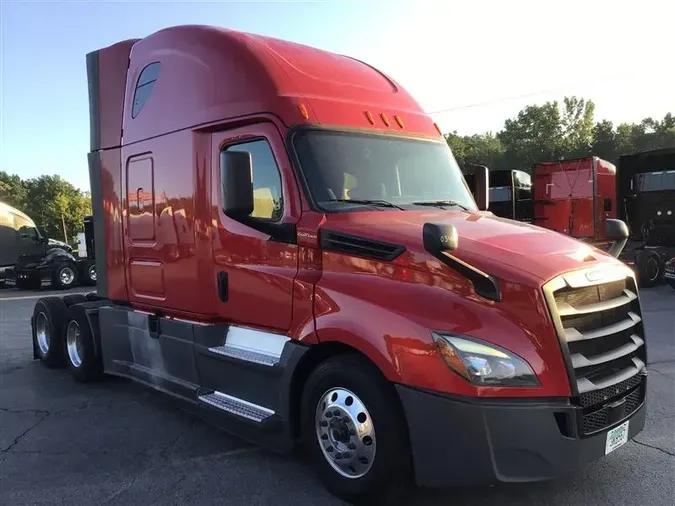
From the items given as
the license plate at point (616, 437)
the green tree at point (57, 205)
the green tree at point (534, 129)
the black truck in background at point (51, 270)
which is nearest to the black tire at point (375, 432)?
the license plate at point (616, 437)

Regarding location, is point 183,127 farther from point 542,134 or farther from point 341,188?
point 542,134

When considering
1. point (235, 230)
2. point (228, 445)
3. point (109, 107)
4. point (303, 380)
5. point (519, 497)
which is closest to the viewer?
point (519, 497)

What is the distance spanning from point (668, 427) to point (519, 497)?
1.99m

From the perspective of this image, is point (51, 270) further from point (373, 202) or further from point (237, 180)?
point (373, 202)

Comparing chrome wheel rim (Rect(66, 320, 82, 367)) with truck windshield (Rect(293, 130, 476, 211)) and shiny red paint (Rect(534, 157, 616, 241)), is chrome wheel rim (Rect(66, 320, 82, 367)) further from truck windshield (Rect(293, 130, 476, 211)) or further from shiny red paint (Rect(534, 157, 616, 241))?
shiny red paint (Rect(534, 157, 616, 241))

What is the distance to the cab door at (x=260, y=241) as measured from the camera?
13.5ft

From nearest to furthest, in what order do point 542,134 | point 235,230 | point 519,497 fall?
point 519,497 < point 235,230 < point 542,134

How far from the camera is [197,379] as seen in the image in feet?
16.1

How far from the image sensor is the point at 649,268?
608 inches

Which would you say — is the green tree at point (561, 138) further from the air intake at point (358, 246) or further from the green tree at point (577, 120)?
the air intake at point (358, 246)

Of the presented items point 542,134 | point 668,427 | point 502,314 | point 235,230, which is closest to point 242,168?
point 235,230

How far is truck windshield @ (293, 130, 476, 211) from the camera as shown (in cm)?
412

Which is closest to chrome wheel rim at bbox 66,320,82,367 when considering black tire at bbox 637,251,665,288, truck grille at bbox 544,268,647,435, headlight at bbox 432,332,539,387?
headlight at bbox 432,332,539,387

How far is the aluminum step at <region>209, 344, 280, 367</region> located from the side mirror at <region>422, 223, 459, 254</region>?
4.99 feet
